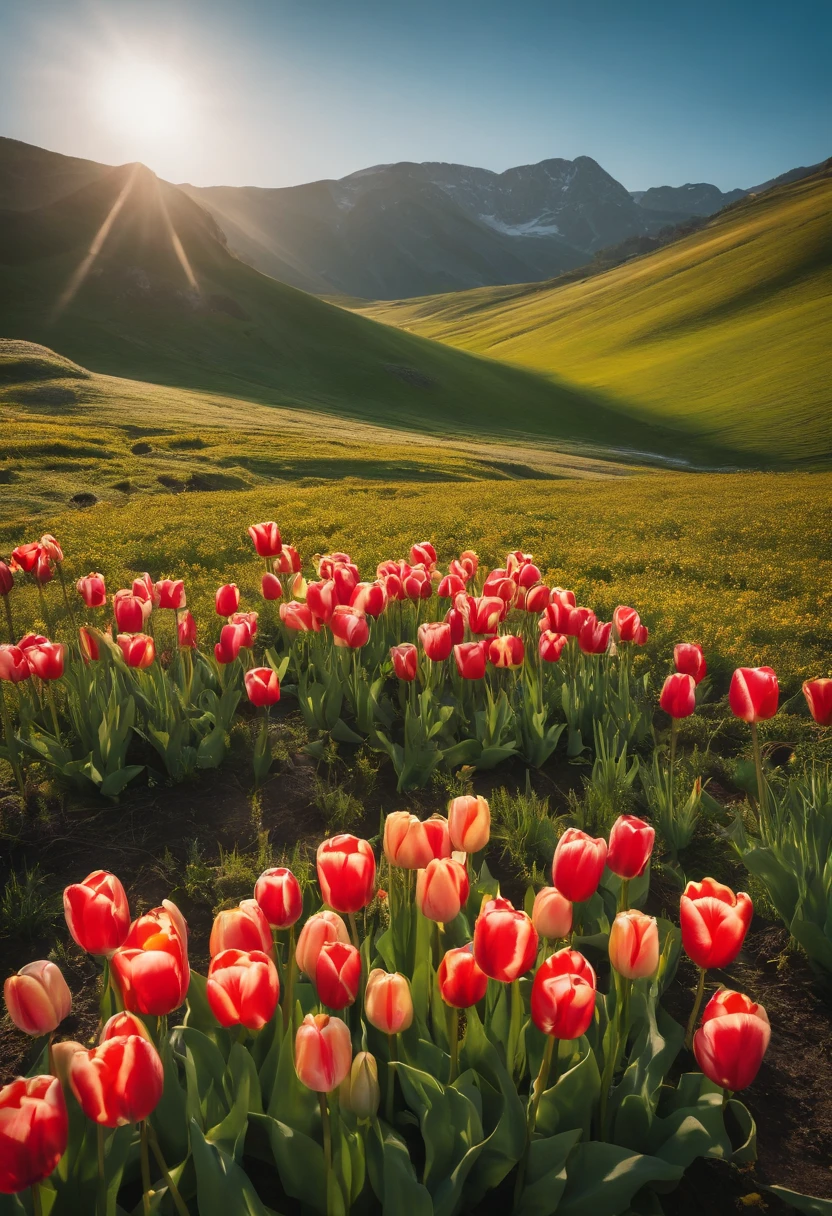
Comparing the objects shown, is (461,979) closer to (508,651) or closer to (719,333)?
(508,651)

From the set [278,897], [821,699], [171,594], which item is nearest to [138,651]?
[171,594]

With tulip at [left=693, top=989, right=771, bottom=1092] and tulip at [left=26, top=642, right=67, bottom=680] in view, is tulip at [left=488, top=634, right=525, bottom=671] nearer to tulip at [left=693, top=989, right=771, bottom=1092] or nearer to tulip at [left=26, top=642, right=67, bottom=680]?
tulip at [left=26, top=642, right=67, bottom=680]

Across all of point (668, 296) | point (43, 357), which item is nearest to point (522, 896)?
point (43, 357)

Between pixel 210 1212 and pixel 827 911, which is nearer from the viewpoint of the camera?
pixel 210 1212

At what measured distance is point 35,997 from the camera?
5.83ft

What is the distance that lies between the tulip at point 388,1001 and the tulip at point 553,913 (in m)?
0.44

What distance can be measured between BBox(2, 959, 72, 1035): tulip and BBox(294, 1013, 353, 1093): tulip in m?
0.58

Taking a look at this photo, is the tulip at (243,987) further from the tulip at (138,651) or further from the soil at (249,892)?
the tulip at (138,651)

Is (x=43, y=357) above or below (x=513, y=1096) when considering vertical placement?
above

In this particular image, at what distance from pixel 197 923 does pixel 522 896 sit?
1.57 m

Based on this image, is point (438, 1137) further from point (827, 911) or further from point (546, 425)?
point (546, 425)

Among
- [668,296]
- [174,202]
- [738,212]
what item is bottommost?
[668,296]

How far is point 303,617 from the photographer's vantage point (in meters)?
4.95

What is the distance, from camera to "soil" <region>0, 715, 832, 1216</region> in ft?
7.95
